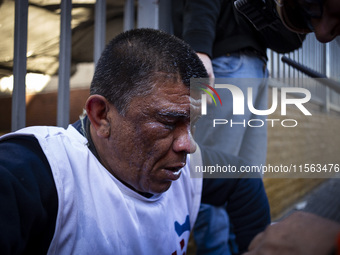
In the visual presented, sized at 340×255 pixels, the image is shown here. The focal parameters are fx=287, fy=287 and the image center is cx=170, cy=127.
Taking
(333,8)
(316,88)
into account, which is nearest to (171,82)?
(333,8)

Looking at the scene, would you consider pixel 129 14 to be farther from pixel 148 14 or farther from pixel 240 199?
pixel 240 199

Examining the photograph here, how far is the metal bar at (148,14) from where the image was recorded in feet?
7.53

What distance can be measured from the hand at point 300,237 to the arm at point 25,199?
67 cm

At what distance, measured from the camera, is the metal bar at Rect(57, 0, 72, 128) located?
72.9 inches

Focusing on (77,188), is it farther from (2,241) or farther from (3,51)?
(3,51)

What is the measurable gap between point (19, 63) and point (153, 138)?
3.24 feet

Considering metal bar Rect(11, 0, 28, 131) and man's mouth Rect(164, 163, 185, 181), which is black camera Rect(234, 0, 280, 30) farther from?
metal bar Rect(11, 0, 28, 131)

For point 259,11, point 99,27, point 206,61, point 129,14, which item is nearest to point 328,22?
point 259,11

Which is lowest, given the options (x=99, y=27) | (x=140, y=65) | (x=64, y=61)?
(x=140, y=65)

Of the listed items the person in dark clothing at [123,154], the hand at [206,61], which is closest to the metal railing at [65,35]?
the person in dark clothing at [123,154]

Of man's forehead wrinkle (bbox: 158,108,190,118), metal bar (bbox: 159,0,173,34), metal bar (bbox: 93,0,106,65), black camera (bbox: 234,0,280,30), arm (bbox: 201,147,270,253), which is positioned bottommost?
arm (bbox: 201,147,270,253)

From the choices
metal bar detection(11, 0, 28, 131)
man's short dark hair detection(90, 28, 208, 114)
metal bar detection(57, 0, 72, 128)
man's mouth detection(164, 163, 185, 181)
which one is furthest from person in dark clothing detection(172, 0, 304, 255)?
metal bar detection(11, 0, 28, 131)

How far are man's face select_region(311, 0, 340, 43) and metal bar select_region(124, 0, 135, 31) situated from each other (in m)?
1.70

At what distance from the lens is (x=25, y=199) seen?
876 mm
